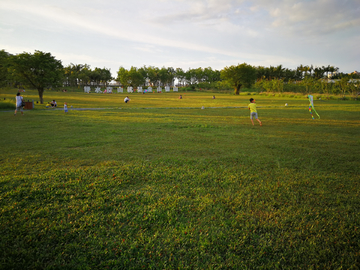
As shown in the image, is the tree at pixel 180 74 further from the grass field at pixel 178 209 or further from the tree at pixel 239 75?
Answer: the grass field at pixel 178 209

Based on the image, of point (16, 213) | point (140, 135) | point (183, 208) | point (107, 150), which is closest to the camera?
point (16, 213)

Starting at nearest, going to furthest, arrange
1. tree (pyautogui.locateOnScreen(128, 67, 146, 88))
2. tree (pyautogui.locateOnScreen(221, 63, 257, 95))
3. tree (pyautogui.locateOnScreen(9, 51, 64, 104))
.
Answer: tree (pyautogui.locateOnScreen(9, 51, 64, 104)) < tree (pyautogui.locateOnScreen(221, 63, 257, 95)) < tree (pyautogui.locateOnScreen(128, 67, 146, 88))

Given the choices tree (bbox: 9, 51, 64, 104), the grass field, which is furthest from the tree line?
the grass field

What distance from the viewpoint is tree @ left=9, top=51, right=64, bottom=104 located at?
77.7 feet

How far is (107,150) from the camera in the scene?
7.58 metres

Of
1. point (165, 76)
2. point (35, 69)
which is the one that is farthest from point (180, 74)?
point (35, 69)

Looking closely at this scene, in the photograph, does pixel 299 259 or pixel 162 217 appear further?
pixel 162 217

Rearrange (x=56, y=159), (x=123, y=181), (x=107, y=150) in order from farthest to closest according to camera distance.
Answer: (x=107, y=150), (x=56, y=159), (x=123, y=181)

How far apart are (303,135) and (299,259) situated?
29.5 ft

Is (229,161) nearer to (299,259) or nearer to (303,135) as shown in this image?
(299,259)

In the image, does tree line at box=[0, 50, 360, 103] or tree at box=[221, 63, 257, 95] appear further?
tree at box=[221, 63, 257, 95]

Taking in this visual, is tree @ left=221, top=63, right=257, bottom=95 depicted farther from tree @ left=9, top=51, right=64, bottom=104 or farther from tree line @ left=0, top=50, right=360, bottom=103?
tree @ left=9, top=51, right=64, bottom=104

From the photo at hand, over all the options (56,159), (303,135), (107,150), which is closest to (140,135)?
(107,150)

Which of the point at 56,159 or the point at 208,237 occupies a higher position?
the point at 56,159
